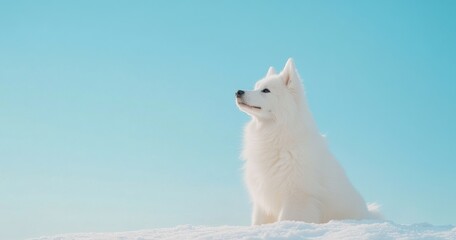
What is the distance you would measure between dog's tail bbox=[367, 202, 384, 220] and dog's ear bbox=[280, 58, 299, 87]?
2458 millimetres

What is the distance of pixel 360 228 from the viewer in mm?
4473

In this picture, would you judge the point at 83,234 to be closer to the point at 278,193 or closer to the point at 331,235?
the point at 331,235

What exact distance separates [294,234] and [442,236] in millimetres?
1275

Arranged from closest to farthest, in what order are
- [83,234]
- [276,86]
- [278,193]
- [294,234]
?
1. [294,234]
2. [83,234]
3. [278,193]
4. [276,86]

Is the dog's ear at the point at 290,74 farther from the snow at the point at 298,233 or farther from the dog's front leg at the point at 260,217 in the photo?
the snow at the point at 298,233

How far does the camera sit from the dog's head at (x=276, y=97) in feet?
26.9

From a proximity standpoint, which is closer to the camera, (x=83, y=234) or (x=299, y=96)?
(x=83, y=234)

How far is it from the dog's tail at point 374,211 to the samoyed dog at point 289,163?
0.06ft

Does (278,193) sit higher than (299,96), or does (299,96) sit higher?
(299,96)

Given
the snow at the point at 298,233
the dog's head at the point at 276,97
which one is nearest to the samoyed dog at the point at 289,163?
the dog's head at the point at 276,97

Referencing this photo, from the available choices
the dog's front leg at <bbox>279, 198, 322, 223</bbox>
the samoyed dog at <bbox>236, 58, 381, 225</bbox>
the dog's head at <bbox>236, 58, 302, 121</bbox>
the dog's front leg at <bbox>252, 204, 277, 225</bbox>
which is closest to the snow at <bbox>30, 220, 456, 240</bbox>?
the dog's front leg at <bbox>279, 198, 322, 223</bbox>

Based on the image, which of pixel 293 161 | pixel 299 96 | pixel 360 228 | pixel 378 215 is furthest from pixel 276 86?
pixel 360 228

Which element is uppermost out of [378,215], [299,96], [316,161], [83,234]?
[299,96]

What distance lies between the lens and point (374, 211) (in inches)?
334
